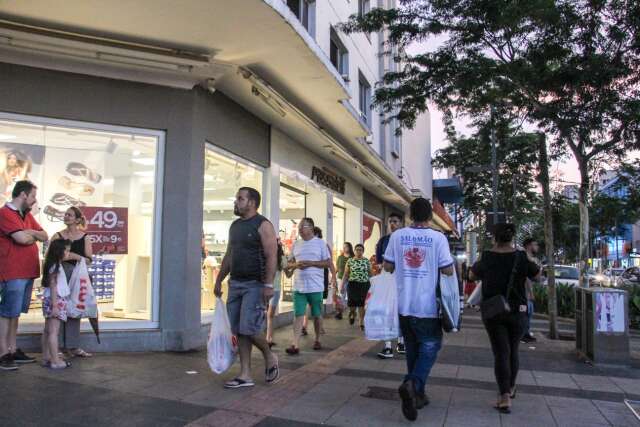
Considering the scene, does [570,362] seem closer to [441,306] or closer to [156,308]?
[441,306]

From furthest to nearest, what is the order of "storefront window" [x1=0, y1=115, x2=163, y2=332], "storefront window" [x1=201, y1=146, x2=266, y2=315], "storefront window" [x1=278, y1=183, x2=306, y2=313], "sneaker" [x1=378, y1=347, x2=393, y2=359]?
1. "storefront window" [x1=278, y1=183, x2=306, y2=313]
2. "storefront window" [x1=201, y1=146, x2=266, y2=315]
3. "sneaker" [x1=378, y1=347, x2=393, y2=359]
4. "storefront window" [x1=0, y1=115, x2=163, y2=332]

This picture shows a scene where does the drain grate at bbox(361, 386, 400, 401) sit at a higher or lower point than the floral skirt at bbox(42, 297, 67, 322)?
lower

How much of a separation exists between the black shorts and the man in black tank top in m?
4.77

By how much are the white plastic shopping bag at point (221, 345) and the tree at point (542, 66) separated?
6.31 m

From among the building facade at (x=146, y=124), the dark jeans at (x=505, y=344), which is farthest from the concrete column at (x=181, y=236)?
the dark jeans at (x=505, y=344)

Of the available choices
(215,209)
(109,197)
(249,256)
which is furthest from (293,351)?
(109,197)

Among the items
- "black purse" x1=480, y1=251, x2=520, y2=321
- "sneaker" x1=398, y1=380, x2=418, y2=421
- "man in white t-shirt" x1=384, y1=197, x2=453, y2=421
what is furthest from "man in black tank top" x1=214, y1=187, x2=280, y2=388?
"black purse" x1=480, y1=251, x2=520, y2=321

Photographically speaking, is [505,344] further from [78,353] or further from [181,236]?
[78,353]

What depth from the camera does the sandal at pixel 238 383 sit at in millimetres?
5117

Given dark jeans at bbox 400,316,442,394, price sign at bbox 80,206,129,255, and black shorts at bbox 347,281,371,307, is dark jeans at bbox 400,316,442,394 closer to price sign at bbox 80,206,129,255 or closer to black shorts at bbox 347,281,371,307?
price sign at bbox 80,206,129,255

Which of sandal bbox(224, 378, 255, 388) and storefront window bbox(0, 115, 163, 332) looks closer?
sandal bbox(224, 378, 255, 388)

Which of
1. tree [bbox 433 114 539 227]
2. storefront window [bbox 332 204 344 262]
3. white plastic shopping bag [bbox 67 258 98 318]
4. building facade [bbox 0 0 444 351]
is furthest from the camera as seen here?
tree [bbox 433 114 539 227]

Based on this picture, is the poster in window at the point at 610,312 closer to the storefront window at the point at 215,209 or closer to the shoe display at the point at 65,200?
the storefront window at the point at 215,209

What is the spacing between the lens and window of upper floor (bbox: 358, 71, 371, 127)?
16.3 meters
